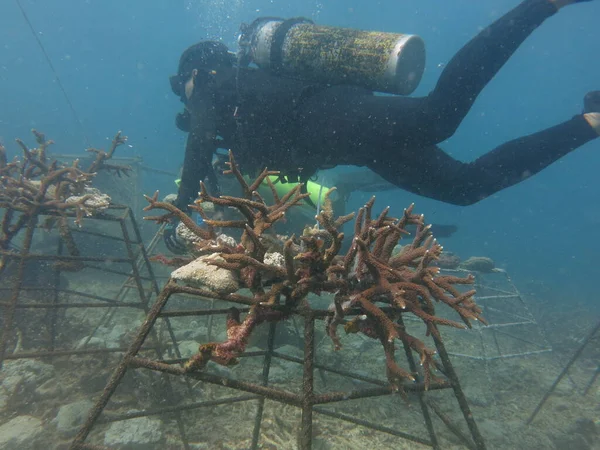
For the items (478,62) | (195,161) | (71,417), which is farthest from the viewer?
(195,161)

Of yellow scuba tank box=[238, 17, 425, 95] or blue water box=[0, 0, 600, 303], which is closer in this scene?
yellow scuba tank box=[238, 17, 425, 95]

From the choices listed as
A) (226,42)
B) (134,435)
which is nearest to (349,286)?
(134,435)

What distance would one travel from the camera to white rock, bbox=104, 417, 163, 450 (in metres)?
3.64

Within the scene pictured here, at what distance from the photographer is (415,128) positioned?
4598 mm

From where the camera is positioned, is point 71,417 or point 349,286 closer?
point 349,286

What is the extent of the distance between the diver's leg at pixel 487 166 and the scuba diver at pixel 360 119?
14 millimetres

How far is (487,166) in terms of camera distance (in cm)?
480

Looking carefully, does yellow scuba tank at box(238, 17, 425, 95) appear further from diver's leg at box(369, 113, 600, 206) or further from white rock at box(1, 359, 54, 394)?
white rock at box(1, 359, 54, 394)

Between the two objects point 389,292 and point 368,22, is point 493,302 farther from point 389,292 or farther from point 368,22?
point 368,22

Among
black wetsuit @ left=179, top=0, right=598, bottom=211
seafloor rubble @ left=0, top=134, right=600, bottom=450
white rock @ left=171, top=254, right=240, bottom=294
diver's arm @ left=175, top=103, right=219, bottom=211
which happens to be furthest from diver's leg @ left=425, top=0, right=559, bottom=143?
white rock @ left=171, top=254, right=240, bottom=294

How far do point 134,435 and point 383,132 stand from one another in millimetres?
4940

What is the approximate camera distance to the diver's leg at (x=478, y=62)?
4.08 meters

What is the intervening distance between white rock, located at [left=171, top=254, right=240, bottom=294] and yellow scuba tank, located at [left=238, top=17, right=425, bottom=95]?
4.20m

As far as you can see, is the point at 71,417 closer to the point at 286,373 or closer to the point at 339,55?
the point at 286,373
